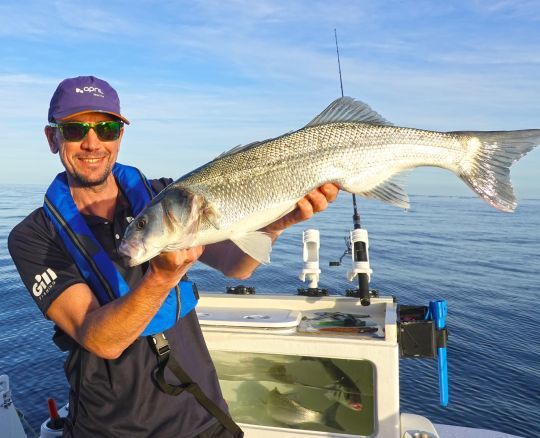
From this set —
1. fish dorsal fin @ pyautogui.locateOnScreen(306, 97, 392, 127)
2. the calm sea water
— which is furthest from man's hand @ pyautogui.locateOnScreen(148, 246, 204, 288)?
the calm sea water

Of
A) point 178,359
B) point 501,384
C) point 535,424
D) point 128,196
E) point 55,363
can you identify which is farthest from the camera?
point 55,363

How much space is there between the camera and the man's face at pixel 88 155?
10.7 feet

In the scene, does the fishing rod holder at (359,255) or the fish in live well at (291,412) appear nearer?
the fish in live well at (291,412)

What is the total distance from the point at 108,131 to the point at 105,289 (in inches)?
45.8

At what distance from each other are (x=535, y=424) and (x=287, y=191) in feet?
27.6

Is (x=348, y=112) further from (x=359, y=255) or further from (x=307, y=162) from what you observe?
(x=359, y=255)

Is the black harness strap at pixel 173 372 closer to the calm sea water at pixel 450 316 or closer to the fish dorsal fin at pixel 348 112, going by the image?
the fish dorsal fin at pixel 348 112

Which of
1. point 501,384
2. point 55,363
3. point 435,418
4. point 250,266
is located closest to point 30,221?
point 250,266

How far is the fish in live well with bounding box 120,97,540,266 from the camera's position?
3082mm

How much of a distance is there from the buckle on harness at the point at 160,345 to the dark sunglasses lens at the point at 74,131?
152 centimetres

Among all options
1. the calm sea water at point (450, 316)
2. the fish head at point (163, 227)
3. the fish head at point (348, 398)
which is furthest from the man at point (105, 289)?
the calm sea water at point (450, 316)

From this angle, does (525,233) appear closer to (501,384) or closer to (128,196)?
(501,384)

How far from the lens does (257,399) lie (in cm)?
548

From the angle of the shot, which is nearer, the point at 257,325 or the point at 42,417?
the point at 257,325
